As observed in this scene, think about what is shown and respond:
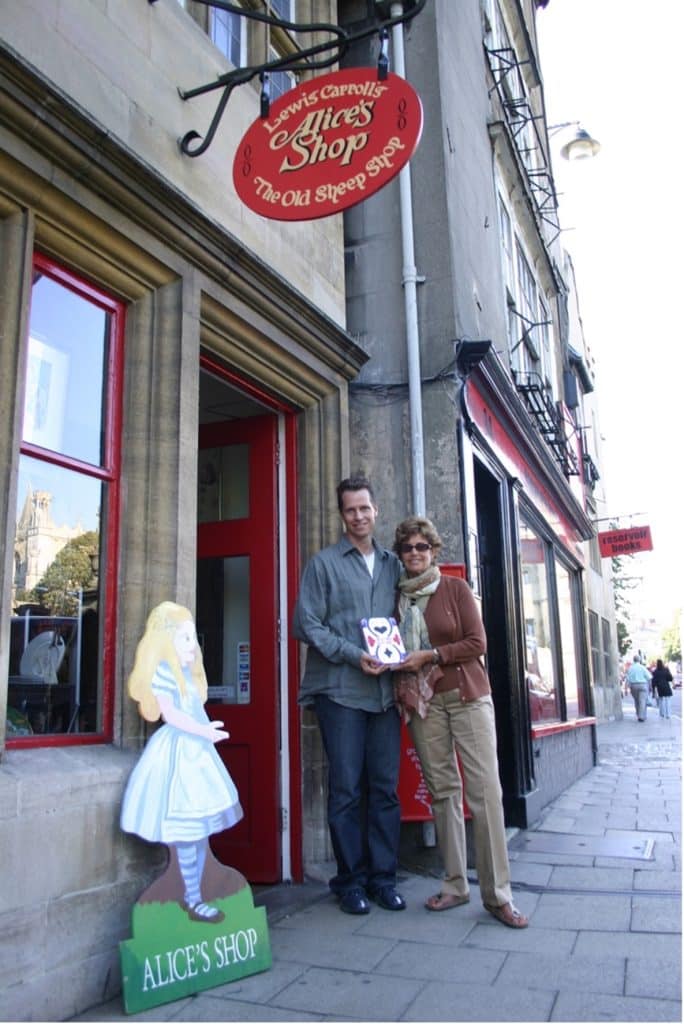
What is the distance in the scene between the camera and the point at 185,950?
3154mm

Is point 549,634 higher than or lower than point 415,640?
higher

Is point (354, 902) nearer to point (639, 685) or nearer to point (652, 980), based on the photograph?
point (652, 980)

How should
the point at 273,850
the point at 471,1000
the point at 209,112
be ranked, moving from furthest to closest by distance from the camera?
the point at 273,850 → the point at 209,112 → the point at 471,1000

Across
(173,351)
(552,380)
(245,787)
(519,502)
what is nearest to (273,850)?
(245,787)

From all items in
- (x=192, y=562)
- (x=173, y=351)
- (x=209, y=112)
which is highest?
(x=209, y=112)

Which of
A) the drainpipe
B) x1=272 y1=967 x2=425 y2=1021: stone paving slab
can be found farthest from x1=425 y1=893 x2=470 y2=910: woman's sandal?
the drainpipe

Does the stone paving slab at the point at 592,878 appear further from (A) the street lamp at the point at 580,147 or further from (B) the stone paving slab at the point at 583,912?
(A) the street lamp at the point at 580,147

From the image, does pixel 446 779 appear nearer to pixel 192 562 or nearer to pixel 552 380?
pixel 192 562

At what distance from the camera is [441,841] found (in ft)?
14.3

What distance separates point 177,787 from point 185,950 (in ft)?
1.88

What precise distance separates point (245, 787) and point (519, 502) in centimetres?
473

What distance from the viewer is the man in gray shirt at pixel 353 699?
4309 mm

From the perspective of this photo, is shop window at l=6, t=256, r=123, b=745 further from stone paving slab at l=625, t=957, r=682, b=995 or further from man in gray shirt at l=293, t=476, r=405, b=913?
stone paving slab at l=625, t=957, r=682, b=995

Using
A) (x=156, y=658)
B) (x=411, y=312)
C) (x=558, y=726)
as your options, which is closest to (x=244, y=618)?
(x=156, y=658)
